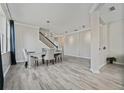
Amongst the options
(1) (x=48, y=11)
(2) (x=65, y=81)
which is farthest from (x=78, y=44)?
(2) (x=65, y=81)

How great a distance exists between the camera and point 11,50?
20.0 feet

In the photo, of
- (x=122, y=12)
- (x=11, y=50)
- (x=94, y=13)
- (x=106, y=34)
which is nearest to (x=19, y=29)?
(x=11, y=50)

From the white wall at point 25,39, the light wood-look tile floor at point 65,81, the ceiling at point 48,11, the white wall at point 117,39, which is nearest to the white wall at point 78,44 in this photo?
the white wall at point 117,39

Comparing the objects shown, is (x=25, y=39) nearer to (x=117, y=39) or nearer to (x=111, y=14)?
(x=111, y=14)

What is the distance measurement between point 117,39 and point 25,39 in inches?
228

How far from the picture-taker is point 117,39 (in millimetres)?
6020

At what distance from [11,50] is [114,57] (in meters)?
6.01

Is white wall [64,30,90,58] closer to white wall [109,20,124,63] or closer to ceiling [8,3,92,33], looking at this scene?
white wall [109,20,124,63]

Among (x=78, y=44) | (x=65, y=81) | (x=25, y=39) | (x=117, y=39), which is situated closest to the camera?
(x=65, y=81)

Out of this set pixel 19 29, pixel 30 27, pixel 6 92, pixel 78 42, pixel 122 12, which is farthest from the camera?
pixel 78 42

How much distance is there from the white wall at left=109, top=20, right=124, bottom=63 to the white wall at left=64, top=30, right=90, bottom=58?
8.25 ft

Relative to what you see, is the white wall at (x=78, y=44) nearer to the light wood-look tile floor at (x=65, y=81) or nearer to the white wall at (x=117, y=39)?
the white wall at (x=117, y=39)

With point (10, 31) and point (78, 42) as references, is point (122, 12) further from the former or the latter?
point (10, 31)

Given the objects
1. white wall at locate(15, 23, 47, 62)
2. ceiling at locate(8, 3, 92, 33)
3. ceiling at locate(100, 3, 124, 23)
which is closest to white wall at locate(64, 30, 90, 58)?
ceiling at locate(100, 3, 124, 23)
